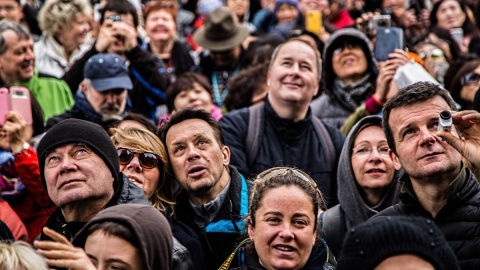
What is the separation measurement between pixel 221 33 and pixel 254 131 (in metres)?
3.36

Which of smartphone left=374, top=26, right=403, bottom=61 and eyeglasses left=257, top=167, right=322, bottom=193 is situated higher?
smartphone left=374, top=26, right=403, bottom=61

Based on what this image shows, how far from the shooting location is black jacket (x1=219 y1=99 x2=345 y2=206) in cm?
723

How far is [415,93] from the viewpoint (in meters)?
5.66

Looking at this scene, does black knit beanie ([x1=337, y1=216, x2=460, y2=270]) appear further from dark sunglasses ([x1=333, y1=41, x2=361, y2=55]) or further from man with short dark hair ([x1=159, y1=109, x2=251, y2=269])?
dark sunglasses ([x1=333, y1=41, x2=361, y2=55])

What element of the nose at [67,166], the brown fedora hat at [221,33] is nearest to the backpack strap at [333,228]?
the nose at [67,166]

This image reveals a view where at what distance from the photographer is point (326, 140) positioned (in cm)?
743

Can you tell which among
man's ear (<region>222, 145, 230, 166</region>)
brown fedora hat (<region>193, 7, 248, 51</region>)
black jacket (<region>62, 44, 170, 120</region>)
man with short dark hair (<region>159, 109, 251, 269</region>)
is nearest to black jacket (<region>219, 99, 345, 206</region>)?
man's ear (<region>222, 145, 230, 166</region>)

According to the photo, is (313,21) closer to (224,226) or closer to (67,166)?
(224,226)

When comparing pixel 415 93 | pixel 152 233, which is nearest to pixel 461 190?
pixel 415 93

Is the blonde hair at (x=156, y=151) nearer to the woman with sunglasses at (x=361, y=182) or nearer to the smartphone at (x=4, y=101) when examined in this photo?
the woman with sunglasses at (x=361, y=182)

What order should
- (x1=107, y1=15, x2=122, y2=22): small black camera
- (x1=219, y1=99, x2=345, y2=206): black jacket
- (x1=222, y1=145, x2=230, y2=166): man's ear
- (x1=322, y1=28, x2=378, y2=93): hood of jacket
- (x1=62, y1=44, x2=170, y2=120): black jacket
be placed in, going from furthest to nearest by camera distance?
(x1=107, y1=15, x2=122, y2=22): small black camera < (x1=62, y1=44, x2=170, y2=120): black jacket < (x1=322, y1=28, x2=378, y2=93): hood of jacket < (x1=219, y1=99, x2=345, y2=206): black jacket < (x1=222, y1=145, x2=230, y2=166): man's ear

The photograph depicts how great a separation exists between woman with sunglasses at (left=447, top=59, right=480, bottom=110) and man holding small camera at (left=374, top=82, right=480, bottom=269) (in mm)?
2779

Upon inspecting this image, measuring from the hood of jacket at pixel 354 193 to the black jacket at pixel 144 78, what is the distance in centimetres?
296

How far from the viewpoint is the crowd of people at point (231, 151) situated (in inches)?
185
